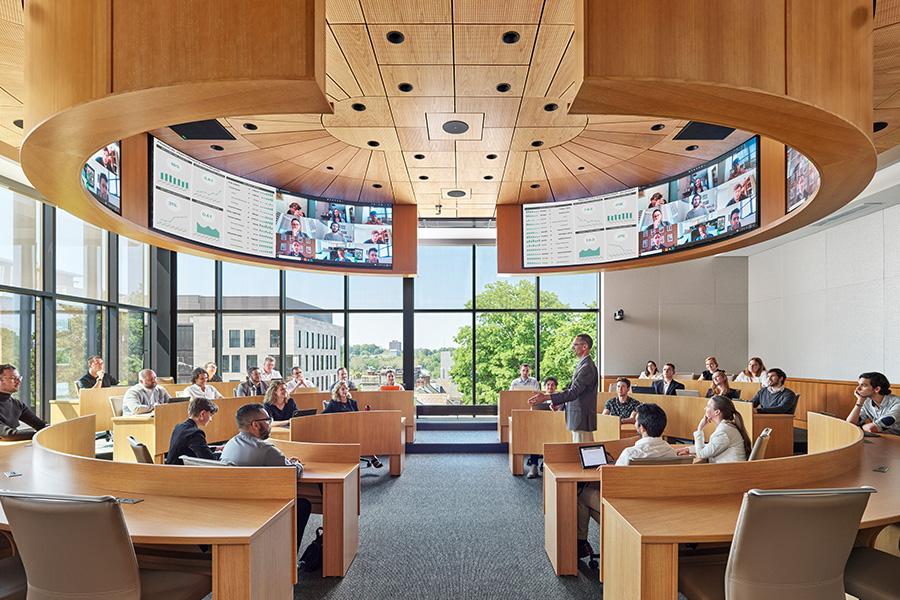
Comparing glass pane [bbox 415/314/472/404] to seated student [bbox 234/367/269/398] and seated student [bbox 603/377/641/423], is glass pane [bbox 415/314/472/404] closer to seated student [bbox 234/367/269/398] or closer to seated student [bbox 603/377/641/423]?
seated student [bbox 234/367/269/398]

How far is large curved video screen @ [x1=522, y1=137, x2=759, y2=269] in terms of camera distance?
5.68 meters

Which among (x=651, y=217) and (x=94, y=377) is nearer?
(x=651, y=217)

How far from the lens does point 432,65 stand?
173 inches

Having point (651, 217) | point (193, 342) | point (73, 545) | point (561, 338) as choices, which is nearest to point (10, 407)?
point (73, 545)

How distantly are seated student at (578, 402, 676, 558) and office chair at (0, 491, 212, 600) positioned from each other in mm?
2859

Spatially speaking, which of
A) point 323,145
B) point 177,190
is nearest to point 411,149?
point 323,145

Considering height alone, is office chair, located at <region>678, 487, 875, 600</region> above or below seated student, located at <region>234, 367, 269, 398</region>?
above

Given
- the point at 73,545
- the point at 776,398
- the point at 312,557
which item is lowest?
the point at 312,557

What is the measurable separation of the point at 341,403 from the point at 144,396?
2522 mm

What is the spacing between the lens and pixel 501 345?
39.2ft

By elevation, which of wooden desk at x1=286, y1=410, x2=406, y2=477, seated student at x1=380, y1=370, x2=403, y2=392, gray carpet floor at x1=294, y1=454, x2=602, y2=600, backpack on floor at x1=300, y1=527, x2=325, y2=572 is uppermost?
seated student at x1=380, y1=370, x2=403, y2=392

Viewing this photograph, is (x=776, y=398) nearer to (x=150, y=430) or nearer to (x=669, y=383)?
(x=669, y=383)

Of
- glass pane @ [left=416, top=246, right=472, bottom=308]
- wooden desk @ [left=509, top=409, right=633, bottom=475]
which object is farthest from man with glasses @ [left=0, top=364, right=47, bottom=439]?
glass pane @ [left=416, top=246, right=472, bottom=308]

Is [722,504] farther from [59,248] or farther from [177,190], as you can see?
[59,248]
